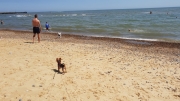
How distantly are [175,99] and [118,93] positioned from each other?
4.86ft

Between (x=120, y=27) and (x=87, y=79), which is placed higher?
(x=87, y=79)

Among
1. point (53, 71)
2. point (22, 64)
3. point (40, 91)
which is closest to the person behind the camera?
point (40, 91)

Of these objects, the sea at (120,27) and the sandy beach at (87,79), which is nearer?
the sandy beach at (87,79)

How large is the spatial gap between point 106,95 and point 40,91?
172 cm

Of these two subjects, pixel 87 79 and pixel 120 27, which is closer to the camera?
pixel 87 79

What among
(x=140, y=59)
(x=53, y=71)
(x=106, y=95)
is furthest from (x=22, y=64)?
(x=140, y=59)

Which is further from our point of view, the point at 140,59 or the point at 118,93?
the point at 140,59

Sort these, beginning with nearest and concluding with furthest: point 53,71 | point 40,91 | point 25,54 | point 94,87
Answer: point 40,91, point 94,87, point 53,71, point 25,54

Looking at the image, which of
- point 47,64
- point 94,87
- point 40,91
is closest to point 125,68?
point 94,87

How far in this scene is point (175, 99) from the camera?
567cm

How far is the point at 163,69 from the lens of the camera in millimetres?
→ 8219

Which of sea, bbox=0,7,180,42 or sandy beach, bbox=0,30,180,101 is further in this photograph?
sea, bbox=0,7,180,42

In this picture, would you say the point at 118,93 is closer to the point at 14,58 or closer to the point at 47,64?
the point at 47,64

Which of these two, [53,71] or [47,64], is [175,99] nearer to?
[53,71]
